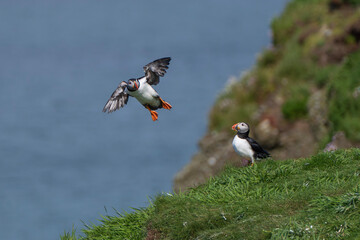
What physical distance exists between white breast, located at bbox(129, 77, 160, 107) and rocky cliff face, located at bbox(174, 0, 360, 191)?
6.78 meters

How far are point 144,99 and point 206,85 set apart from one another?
57.4m

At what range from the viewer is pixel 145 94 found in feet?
30.1

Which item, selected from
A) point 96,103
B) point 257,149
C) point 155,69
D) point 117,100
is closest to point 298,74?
point 257,149

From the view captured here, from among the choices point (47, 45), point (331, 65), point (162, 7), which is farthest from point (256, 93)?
point (162, 7)

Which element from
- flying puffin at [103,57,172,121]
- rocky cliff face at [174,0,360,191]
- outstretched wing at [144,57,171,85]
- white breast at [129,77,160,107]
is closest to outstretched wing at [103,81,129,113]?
flying puffin at [103,57,172,121]

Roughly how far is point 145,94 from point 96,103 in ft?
191

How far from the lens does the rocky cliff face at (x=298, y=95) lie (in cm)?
1667

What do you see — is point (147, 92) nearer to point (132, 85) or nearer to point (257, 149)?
point (132, 85)

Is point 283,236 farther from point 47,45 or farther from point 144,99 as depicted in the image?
point 47,45

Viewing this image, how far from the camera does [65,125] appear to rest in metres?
65.8

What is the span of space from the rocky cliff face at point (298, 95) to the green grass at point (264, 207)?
18.8 ft

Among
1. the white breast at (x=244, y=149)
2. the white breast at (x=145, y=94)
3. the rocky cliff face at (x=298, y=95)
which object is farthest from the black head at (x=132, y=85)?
the rocky cliff face at (x=298, y=95)

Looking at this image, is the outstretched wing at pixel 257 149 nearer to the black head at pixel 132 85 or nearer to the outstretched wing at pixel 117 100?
the outstretched wing at pixel 117 100

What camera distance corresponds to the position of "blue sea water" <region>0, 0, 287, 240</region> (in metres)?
45.0
